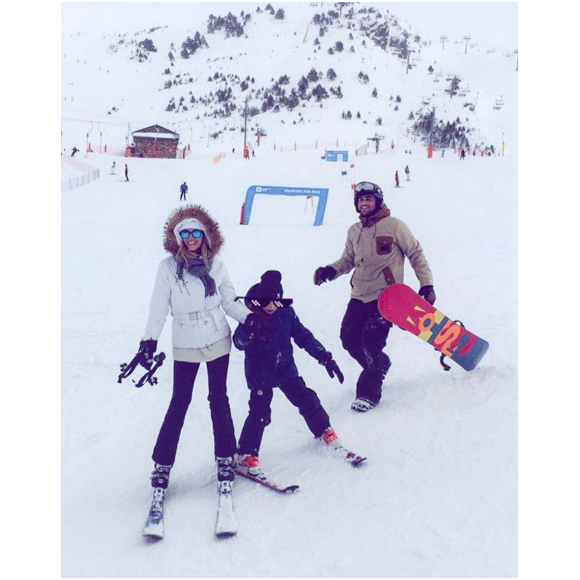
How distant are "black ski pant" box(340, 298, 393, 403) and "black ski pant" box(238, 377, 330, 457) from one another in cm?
69

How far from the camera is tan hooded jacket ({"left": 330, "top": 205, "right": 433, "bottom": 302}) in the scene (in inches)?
165

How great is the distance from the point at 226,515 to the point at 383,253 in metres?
2.11

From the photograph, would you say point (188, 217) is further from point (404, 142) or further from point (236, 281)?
point (404, 142)

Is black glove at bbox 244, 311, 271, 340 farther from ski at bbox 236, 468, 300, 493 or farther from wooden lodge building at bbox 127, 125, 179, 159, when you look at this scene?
wooden lodge building at bbox 127, 125, 179, 159

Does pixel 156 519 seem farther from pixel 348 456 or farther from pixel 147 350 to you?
pixel 348 456

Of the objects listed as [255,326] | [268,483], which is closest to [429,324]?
[255,326]

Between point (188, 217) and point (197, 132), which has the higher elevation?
point (197, 132)

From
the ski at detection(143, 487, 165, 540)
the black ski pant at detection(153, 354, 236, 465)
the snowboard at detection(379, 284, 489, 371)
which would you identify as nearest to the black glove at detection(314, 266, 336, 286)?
the snowboard at detection(379, 284, 489, 371)

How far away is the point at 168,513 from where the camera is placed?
323cm

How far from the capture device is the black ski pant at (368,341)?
4254mm
